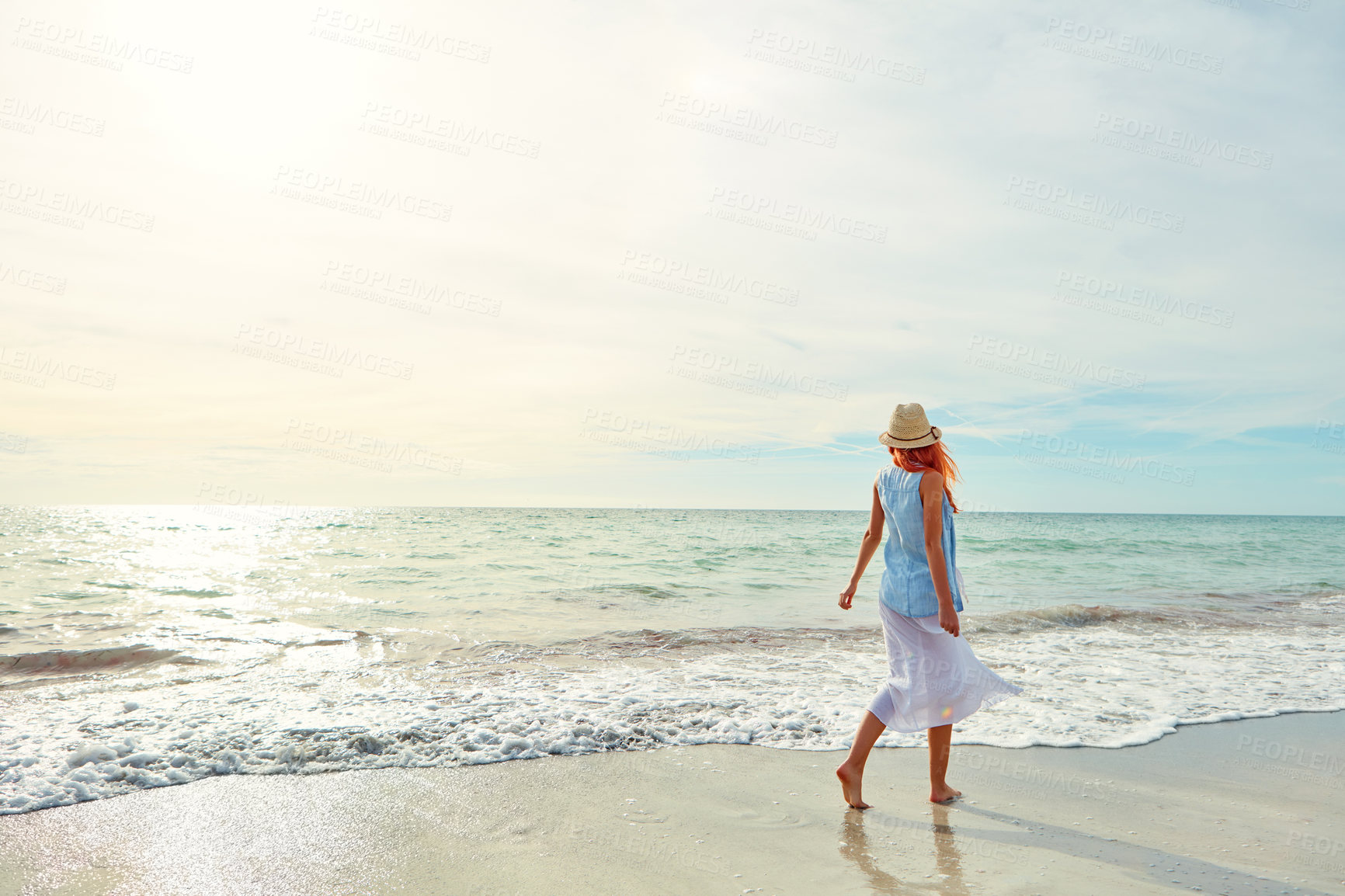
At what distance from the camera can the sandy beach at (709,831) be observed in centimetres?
303

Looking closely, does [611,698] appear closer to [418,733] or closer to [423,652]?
[418,733]

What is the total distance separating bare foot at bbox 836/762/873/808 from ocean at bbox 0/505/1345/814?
3.45 ft

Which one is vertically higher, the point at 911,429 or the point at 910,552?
the point at 911,429

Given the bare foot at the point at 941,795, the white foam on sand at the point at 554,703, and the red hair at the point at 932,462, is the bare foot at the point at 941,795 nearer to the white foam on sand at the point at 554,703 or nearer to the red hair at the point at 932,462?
the white foam on sand at the point at 554,703

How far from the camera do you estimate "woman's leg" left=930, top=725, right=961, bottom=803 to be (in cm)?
386

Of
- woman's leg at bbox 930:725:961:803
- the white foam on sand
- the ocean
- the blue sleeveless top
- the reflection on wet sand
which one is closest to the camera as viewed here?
the reflection on wet sand

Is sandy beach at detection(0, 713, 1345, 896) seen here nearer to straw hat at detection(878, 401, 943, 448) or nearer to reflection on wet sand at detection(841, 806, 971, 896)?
reflection on wet sand at detection(841, 806, 971, 896)

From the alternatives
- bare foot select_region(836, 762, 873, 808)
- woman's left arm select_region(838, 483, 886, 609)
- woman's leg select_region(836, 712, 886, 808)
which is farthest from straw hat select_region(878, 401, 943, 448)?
bare foot select_region(836, 762, 873, 808)

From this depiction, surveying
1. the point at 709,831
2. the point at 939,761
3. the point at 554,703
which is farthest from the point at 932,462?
the point at 554,703

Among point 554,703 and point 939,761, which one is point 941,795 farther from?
point 554,703

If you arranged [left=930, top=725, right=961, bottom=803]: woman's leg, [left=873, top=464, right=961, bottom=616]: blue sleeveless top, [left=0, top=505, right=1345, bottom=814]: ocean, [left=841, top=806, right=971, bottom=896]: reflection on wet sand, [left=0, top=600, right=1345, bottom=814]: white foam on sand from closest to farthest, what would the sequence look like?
[left=841, top=806, right=971, bottom=896]: reflection on wet sand < [left=873, top=464, right=961, bottom=616]: blue sleeveless top < [left=930, top=725, right=961, bottom=803]: woman's leg < [left=0, top=600, right=1345, bottom=814]: white foam on sand < [left=0, top=505, right=1345, bottom=814]: ocean

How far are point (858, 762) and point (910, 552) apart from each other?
110 cm

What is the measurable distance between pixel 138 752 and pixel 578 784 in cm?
260

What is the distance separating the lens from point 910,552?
3756 millimetres
